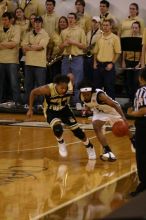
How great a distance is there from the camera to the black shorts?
11.0 m

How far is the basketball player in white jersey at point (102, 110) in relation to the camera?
412 inches

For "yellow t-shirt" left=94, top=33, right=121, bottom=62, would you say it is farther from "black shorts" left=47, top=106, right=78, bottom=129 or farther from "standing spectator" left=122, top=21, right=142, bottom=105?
"black shorts" left=47, top=106, right=78, bottom=129

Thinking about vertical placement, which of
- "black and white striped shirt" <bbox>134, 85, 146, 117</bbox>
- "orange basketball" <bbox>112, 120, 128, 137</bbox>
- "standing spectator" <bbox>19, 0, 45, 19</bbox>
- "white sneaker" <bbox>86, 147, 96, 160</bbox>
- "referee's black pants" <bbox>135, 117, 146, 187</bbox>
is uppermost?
"standing spectator" <bbox>19, 0, 45, 19</bbox>

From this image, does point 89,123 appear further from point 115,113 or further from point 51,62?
point 115,113

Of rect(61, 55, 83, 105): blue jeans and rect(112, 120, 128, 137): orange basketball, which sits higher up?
rect(112, 120, 128, 137): orange basketball

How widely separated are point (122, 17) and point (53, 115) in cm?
709

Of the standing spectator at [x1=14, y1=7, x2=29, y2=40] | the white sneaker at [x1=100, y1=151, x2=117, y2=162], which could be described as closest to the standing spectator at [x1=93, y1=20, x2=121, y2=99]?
the standing spectator at [x1=14, y1=7, x2=29, y2=40]

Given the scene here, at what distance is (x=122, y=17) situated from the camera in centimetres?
1745

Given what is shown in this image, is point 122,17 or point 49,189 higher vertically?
point 122,17

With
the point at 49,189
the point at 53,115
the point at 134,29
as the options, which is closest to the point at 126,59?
the point at 134,29

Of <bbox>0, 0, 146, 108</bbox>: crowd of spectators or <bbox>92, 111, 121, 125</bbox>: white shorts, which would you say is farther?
<bbox>0, 0, 146, 108</bbox>: crowd of spectators

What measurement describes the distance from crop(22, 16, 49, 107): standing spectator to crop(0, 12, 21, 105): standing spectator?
256 millimetres

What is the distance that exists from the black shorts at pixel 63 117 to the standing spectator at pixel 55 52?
566 cm

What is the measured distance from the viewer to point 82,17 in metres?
16.8
